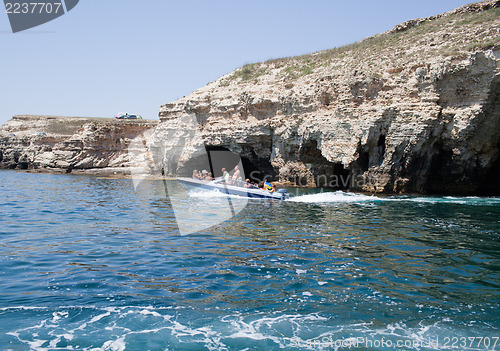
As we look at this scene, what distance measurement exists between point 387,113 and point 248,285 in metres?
18.6

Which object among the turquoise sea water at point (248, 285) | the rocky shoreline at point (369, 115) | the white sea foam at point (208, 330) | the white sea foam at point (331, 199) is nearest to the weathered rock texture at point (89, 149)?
→ the rocky shoreline at point (369, 115)

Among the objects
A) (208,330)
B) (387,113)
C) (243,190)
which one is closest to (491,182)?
(387,113)

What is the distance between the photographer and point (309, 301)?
20.9 feet

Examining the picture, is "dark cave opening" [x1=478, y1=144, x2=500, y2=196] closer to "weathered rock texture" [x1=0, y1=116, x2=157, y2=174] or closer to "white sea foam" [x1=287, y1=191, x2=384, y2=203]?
"white sea foam" [x1=287, y1=191, x2=384, y2=203]

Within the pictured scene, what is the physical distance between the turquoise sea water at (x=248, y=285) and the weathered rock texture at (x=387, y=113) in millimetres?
9621

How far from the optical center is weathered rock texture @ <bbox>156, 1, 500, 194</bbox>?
2106 cm

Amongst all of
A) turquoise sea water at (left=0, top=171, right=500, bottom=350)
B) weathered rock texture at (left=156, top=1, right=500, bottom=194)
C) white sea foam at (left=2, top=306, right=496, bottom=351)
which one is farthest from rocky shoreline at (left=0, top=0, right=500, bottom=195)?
white sea foam at (left=2, top=306, right=496, bottom=351)

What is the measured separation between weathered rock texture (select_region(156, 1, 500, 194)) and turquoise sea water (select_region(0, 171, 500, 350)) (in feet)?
31.6

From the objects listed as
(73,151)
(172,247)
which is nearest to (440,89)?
(172,247)

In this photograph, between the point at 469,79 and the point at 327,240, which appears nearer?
the point at 327,240

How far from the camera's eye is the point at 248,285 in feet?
23.2

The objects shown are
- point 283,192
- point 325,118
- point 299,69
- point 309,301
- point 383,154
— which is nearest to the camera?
point 309,301

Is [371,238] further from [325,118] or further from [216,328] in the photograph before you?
[325,118]

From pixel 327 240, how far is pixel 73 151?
130 ft
